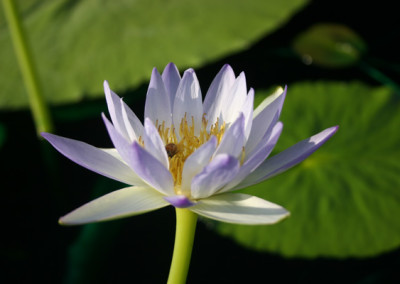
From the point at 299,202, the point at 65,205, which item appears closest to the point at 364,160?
the point at 299,202

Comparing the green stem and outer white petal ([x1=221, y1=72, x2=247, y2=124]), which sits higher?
outer white petal ([x1=221, y1=72, x2=247, y2=124])

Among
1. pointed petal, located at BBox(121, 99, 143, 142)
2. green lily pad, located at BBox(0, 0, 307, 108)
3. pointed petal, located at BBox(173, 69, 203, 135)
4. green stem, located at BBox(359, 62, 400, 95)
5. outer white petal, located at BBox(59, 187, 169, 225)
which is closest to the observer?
outer white petal, located at BBox(59, 187, 169, 225)

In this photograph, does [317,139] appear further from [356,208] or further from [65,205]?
[65,205]

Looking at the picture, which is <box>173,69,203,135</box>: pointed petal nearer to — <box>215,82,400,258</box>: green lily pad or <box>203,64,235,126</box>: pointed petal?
<box>203,64,235,126</box>: pointed petal

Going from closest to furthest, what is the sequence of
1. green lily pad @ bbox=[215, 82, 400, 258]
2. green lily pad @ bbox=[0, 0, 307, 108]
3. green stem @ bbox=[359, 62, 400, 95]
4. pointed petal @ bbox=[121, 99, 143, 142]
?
1. pointed petal @ bbox=[121, 99, 143, 142]
2. green lily pad @ bbox=[215, 82, 400, 258]
3. green lily pad @ bbox=[0, 0, 307, 108]
4. green stem @ bbox=[359, 62, 400, 95]

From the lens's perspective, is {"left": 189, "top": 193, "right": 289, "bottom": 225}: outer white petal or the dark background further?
the dark background

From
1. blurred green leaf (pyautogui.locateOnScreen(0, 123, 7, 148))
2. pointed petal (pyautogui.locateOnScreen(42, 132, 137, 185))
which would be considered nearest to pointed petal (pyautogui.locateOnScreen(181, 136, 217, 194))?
pointed petal (pyautogui.locateOnScreen(42, 132, 137, 185))

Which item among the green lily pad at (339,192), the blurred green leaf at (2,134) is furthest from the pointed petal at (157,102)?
the blurred green leaf at (2,134)

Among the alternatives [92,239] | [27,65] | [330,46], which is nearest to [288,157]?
[92,239]

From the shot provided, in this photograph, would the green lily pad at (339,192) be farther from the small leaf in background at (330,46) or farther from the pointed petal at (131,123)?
the pointed petal at (131,123)
